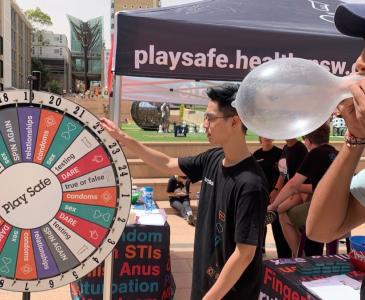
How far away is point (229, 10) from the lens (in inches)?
147

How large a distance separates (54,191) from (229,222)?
0.76m

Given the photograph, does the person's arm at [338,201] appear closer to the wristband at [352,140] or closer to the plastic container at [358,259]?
the wristband at [352,140]

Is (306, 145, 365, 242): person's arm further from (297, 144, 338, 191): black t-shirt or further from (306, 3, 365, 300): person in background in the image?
(297, 144, 338, 191): black t-shirt

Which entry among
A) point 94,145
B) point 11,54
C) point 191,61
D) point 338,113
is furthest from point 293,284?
point 11,54

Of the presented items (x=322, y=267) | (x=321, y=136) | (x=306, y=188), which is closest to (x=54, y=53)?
(x=306, y=188)

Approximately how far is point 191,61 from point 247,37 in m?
0.47

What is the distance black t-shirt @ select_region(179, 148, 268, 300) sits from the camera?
1.84 metres

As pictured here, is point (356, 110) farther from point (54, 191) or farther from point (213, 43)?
point (213, 43)

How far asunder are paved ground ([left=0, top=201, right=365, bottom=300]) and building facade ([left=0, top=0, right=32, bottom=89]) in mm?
46500

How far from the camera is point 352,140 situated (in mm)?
1194

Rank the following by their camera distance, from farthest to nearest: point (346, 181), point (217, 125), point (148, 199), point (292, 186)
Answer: point (148, 199) < point (292, 186) < point (217, 125) < point (346, 181)

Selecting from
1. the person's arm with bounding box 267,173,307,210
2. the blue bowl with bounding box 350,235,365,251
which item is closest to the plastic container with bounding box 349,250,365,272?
the blue bowl with bounding box 350,235,365,251

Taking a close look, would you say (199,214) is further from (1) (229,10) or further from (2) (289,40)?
(1) (229,10)

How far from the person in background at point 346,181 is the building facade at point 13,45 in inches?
2008
